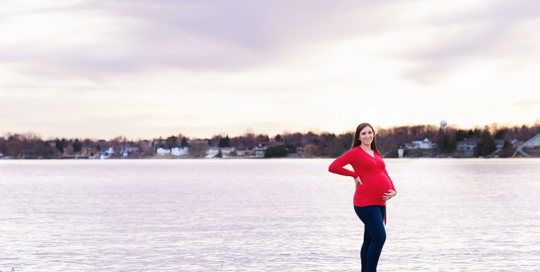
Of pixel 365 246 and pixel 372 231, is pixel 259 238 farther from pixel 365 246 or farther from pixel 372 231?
pixel 372 231

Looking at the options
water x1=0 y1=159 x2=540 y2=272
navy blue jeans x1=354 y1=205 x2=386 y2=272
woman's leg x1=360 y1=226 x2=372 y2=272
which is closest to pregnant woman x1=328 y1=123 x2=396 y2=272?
navy blue jeans x1=354 y1=205 x2=386 y2=272

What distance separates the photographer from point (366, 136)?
8000mm

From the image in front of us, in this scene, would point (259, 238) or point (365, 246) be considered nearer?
point (365, 246)

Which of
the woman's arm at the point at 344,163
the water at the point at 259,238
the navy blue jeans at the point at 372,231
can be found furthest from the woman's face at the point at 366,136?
the water at the point at 259,238

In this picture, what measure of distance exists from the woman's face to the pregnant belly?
0.51m

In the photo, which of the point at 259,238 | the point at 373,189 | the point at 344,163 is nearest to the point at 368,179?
the point at 373,189

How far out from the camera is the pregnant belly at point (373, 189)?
798 cm

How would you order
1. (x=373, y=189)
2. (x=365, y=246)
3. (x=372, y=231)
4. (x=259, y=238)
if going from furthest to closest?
(x=259, y=238)
(x=365, y=246)
(x=372, y=231)
(x=373, y=189)

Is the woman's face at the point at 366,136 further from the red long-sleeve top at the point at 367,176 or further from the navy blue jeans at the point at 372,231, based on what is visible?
the navy blue jeans at the point at 372,231

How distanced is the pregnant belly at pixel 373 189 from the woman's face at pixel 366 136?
0.51 m

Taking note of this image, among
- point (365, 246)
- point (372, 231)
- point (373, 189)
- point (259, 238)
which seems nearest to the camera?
point (373, 189)

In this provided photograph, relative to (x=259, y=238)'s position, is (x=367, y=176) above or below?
above

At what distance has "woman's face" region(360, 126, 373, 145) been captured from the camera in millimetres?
7988

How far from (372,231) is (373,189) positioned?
70 centimetres
